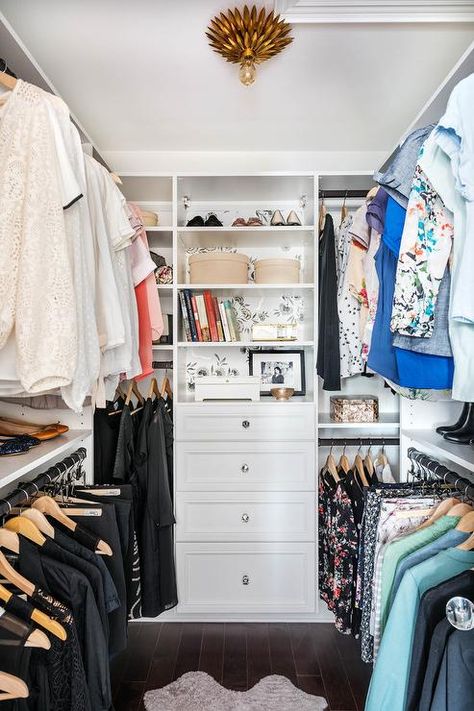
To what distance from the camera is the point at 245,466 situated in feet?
7.59

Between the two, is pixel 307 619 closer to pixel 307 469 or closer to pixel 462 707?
pixel 307 469

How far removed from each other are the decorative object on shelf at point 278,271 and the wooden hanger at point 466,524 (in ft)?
4.56

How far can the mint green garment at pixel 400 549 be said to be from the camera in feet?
4.71

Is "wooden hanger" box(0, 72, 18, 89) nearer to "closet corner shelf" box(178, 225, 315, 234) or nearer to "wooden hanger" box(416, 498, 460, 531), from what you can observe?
"closet corner shelf" box(178, 225, 315, 234)

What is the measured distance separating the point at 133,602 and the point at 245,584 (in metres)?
0.64

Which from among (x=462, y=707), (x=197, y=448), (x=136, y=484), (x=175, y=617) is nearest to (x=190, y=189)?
(x=197, y=448)

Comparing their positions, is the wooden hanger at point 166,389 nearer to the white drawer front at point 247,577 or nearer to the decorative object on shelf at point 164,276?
the decorative object on shelf at point 164,276

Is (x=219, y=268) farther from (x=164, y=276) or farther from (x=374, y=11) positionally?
(x=374, y=11)

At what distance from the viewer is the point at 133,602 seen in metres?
1.88

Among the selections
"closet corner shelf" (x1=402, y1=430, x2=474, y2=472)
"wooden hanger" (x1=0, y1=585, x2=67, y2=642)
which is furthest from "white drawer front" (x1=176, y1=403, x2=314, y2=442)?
"wooden hanger" (x1=0, y1=585, x2=67, y2=642)

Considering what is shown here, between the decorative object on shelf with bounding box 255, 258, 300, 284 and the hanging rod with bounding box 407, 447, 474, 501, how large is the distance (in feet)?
3.27

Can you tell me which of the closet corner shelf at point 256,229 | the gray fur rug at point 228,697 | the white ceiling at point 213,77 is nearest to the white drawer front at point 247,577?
the gray fur rug at point 228,697

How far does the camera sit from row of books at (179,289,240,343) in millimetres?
2424

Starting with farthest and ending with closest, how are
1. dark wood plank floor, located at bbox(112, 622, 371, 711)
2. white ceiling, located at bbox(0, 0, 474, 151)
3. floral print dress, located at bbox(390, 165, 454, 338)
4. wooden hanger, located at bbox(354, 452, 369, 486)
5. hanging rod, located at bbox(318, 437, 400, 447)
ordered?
hanging rod, located at bbox(318, 437, 400, 447), wooden hanger, located at bbox(354, 452, 369, 486), dark wood plank floor, located at bbox(112, 622, 371, 711), white ceiling, located at bbox(0, 0, 474, 151), floral print dress, located at bbox(390, 165, 454, 338)
